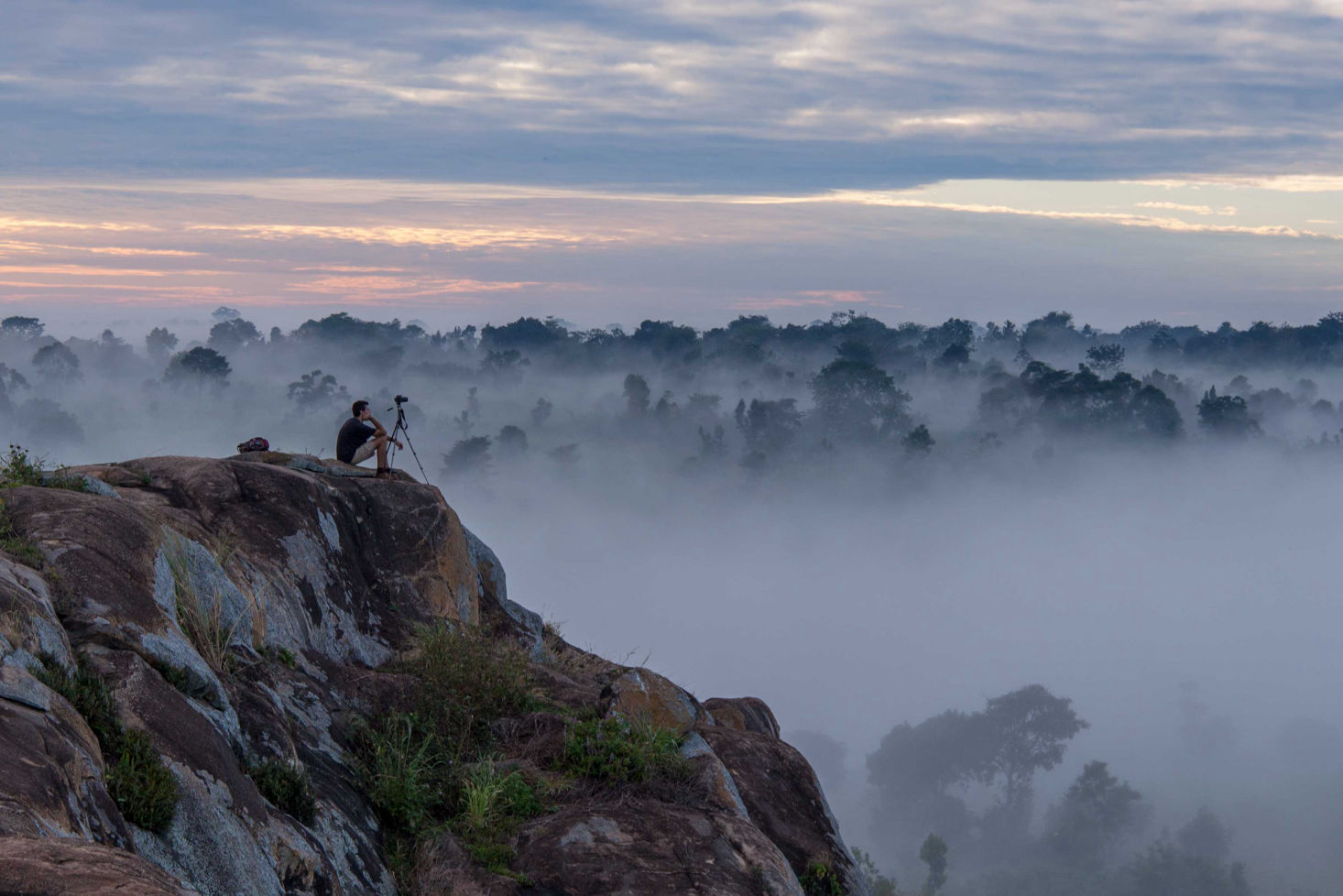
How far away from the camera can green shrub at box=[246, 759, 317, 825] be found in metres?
6.90

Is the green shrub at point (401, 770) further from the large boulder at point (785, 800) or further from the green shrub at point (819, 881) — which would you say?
the green shrub at point (819, 881)

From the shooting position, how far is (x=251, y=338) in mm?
172625

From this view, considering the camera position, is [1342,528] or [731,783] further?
[1342,528]

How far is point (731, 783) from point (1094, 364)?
132884mm

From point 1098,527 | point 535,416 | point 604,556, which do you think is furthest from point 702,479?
point 1098,527

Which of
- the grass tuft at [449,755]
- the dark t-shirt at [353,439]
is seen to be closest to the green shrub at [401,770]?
the grass tuft at [449,755]

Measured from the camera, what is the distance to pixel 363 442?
1616 cm

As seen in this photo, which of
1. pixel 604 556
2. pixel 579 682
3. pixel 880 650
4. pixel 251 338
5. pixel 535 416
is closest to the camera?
pixel 579 682

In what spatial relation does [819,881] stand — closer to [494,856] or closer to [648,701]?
[648,701]

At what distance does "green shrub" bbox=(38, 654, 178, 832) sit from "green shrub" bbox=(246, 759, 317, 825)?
1222 millimetres

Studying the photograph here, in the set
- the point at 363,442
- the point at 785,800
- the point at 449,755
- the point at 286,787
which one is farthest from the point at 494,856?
the point at 363,442

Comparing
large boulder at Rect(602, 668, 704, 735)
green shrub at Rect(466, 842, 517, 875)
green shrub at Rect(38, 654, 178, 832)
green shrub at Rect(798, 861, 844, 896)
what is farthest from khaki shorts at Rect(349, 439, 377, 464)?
green shrub at Rect(38, 654, 178, 832)

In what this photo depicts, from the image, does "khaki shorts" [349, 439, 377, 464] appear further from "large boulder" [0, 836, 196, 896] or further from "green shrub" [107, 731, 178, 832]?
"large boulder" [0, 836, 196, 896]

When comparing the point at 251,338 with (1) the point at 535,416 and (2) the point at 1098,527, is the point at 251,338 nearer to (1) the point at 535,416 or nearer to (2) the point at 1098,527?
(1) the point at 535,416
